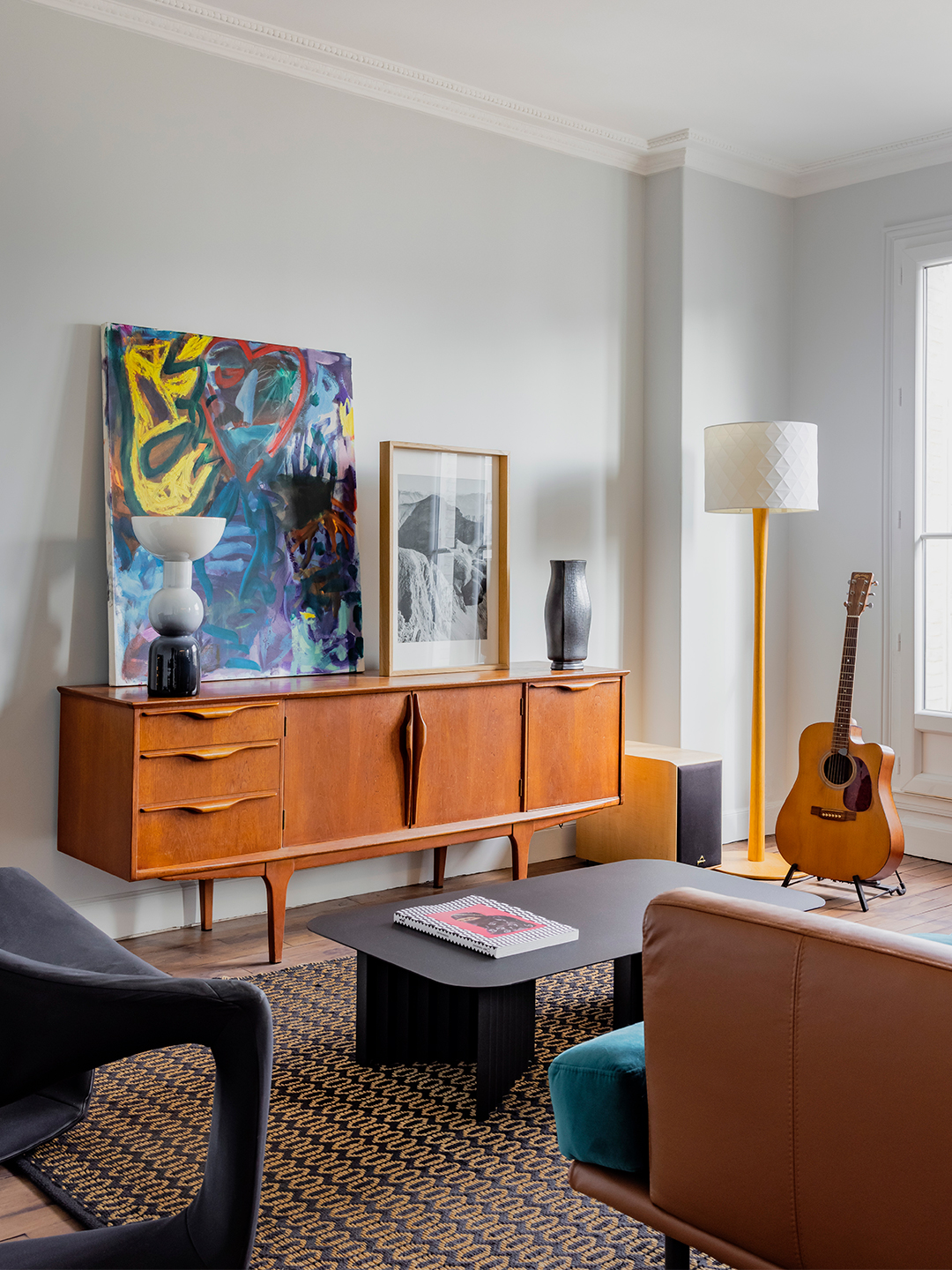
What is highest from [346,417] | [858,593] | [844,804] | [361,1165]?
[346,417]

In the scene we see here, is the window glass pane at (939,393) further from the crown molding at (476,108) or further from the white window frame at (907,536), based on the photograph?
the crown molding at (476,108)

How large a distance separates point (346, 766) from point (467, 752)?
46 centimetres

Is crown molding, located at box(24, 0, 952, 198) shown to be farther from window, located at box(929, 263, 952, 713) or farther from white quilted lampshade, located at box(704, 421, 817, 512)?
white quilted lampshade, located at box(704, 421, 817, 512)

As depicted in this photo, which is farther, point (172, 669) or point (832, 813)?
point (832, 813)

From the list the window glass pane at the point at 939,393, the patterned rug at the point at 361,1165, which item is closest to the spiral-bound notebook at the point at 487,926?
the patterned rug at the point at 361,1165

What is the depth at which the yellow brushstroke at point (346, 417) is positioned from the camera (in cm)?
389

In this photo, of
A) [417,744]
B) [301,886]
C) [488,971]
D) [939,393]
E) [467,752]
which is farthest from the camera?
[939,393]

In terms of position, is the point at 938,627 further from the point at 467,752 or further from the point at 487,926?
the point at 487,926

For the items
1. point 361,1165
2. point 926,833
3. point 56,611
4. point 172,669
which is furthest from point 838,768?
point 56,611

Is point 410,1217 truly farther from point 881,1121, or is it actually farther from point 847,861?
point 847,861

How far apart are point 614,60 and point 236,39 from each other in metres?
1.28

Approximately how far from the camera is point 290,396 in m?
3.76

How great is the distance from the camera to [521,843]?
3922 millimetres

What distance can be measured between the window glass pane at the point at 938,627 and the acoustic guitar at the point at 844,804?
66 centimetres
